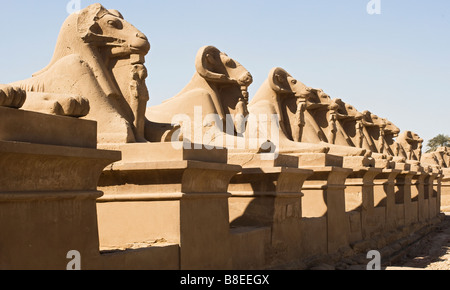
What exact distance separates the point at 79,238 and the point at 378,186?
9734mm

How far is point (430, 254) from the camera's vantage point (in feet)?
40.3

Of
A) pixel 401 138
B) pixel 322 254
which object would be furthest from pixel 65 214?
pixel 401 138

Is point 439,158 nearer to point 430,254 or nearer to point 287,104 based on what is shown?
point 430,254

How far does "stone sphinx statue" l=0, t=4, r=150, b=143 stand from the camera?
5.59 m

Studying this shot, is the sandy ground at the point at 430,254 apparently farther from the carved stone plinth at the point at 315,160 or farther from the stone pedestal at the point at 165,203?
the stone pedestal at the point at 165,203

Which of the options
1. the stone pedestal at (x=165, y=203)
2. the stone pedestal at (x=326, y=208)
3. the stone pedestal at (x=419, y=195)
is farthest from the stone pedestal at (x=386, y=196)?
the stone pedestal at (x=165, y=203)

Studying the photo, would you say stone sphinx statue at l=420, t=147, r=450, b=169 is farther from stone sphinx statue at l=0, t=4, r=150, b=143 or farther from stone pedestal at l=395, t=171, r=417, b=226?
stone sphinx statue at l=0, t=4, r=150, b=143

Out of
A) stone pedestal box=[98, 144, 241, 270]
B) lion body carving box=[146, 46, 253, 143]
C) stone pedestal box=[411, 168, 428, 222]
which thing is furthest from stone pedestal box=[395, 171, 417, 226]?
stone pedestal box=[98, 144, 241, 270]

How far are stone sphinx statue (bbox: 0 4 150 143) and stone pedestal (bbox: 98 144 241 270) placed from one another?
0.53 m

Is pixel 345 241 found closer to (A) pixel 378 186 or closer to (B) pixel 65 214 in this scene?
(A) pixel 378 186

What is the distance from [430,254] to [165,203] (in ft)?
29.0
